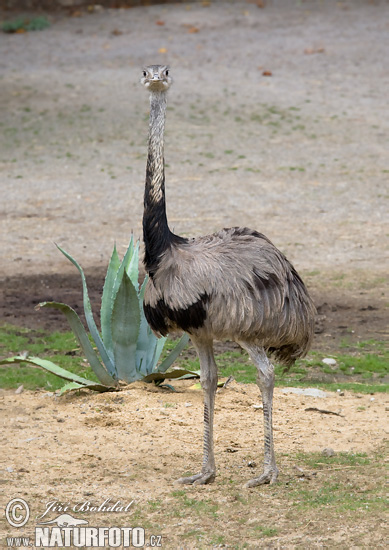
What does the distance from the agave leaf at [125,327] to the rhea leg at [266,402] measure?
1.66 metres

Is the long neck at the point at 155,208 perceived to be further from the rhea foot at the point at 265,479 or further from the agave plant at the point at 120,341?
the agave plant at the point at 120,341

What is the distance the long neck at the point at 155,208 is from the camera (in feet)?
17.6

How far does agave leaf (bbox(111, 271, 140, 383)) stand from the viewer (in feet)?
23.3

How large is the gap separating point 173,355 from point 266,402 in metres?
1.79

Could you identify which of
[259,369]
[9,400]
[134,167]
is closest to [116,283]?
[9,400]

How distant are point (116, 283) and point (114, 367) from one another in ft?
2.21

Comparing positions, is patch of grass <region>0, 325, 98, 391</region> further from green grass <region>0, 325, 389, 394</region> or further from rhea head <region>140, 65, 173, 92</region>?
rhea head <region>140, 65, 173, 92</region>

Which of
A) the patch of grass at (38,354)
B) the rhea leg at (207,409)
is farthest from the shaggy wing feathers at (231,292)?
the patch of grass at (38,354)

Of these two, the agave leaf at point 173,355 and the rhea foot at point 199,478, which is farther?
the agave leaf at point 173,355

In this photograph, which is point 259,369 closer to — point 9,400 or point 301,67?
point 9,400

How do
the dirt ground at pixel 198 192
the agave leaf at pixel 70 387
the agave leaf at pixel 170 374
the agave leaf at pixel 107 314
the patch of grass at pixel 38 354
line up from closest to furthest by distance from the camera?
the dirt ground at pixel 198 192 < the agave leaf at pixel 70 387 < the agave leaf at pixel 170 374 < the agave leaf at pixel 107 314 < the patch of grass at pixel 38 354

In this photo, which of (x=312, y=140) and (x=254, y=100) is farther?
(x=254, y=100)

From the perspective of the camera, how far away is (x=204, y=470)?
18.9ft

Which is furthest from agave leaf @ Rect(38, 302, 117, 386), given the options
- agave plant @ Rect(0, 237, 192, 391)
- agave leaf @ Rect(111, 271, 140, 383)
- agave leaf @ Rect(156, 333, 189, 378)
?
agave leaf @ Rect(156, 333, 189, 378)
